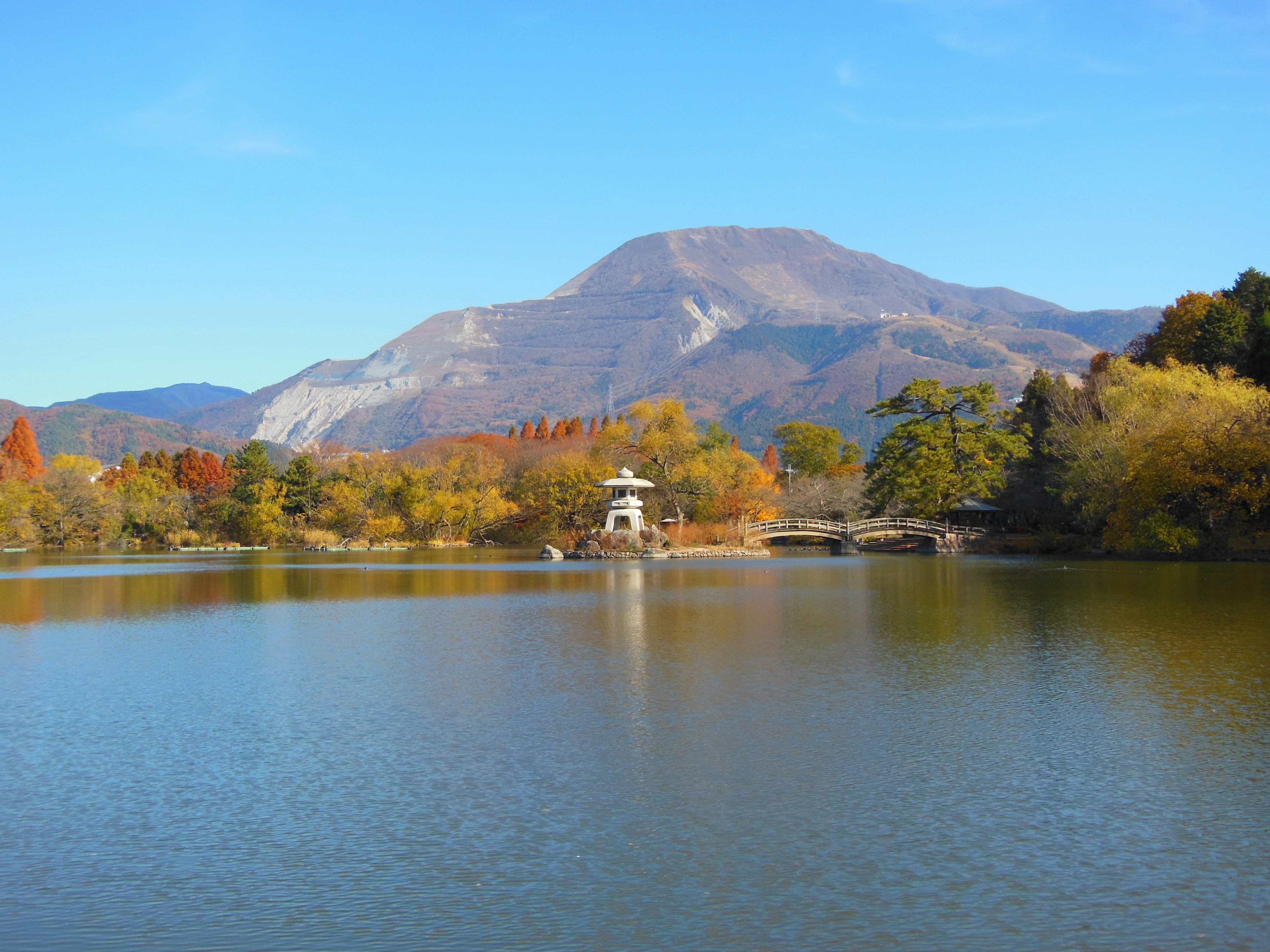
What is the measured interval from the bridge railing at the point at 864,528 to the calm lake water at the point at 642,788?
36.2 metres

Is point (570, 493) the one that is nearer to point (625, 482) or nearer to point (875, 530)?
point (625, 482)

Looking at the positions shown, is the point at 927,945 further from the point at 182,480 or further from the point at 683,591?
→ the point at 182,480

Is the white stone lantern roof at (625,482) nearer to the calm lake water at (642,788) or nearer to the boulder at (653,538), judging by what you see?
the boulder at (653,538)

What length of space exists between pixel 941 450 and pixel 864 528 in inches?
267

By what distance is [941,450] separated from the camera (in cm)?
5941

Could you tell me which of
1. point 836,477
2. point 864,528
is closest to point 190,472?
point 836,477

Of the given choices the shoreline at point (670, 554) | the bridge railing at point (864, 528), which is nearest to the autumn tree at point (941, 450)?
the bridge railing at point (864, 528)

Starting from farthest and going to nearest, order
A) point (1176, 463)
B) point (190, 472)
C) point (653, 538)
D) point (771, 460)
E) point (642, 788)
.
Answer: point (771, 460), point (190, 472), point (653, 538), point (1176, 463), point (642, 788)

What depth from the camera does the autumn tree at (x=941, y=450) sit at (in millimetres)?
58719

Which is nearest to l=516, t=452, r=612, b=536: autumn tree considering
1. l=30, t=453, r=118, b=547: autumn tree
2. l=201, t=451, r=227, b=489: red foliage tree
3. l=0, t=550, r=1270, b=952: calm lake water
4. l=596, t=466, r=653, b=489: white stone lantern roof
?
l=596, t=466, r=653, b=489: white stone lantern roof

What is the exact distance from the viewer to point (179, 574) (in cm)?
4506

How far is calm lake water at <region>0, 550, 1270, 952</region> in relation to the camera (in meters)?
7.54

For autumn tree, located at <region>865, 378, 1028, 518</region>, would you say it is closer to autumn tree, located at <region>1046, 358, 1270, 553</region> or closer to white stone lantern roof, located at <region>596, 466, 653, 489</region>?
autumn tree, located at <region>1046, 358, 1270, 553</region>

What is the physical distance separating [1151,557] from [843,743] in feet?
129
